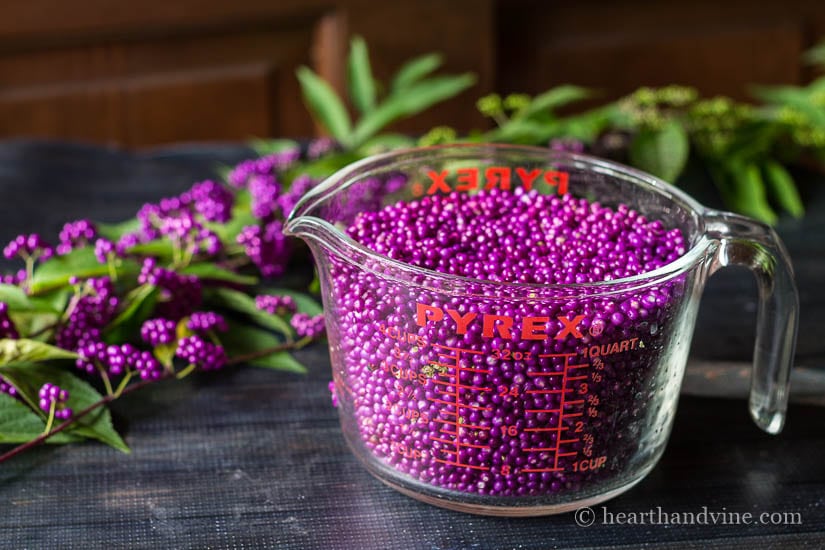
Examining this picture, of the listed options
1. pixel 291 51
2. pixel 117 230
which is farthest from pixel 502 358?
pixel 291 51

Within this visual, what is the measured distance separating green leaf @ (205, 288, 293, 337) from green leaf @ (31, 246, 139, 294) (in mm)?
70

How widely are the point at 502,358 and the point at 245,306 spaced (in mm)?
341

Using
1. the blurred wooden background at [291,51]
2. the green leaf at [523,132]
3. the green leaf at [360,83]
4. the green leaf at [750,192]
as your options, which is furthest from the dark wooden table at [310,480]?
the blurred wooden background at [291,51]

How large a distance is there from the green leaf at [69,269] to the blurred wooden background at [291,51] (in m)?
1.01

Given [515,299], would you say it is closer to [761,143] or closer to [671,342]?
[671,342]

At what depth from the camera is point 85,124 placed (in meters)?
1.87

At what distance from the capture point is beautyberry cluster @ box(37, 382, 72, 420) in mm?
709

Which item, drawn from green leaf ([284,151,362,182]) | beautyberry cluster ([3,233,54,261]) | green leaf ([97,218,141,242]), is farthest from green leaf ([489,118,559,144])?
beautyberry cluster ([3,233,54,261])

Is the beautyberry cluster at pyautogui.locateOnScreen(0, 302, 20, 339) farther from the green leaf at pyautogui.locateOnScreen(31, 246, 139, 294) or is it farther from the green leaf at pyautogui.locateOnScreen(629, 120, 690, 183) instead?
the green leaf at pyautogui.locateOnScreen(629, 120, 690, 183)

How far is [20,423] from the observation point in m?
0.71

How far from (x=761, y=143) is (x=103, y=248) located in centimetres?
74

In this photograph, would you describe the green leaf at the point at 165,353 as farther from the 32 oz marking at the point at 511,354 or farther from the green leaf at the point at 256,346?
the 32 oz marking at the point at 511,354

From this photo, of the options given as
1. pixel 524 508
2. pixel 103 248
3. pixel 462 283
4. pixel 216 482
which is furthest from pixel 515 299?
pixel 103 248

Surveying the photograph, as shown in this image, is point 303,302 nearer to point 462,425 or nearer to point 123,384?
point 123,384
